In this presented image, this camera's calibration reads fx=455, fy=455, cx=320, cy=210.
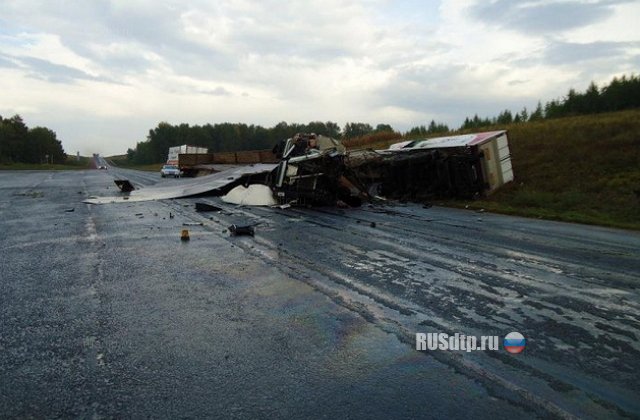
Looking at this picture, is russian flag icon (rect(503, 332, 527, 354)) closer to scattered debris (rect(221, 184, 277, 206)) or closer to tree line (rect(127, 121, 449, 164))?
scattered debris (rect(221, 184, 277, 206))

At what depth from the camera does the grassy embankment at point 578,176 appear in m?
13.2

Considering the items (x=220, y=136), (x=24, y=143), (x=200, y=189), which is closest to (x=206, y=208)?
(x=200, y=189)

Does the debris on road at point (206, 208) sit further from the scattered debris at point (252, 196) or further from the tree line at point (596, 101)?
the tree line at point (596, 101)

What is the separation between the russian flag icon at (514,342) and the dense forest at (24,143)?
113 meters

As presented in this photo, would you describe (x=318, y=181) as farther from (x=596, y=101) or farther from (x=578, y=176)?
(x=596, y=101)

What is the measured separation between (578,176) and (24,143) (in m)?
122

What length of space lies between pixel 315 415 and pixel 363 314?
1.77 metres

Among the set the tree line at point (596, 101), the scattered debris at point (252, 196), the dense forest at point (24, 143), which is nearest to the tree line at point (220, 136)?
the dense forest at point (24, 143)

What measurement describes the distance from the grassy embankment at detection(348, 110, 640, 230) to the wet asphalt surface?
209 inches

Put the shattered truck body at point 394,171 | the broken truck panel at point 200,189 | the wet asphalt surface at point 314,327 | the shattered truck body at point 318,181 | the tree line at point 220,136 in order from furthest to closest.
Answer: the tree line at point 220,136, the broken truck panel at point 200,189, the shattered truck body at point 394,171, the shattered truck body at point 318,181, the wet asphalt surface at point 314,327

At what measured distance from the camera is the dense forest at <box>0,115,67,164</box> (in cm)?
10162

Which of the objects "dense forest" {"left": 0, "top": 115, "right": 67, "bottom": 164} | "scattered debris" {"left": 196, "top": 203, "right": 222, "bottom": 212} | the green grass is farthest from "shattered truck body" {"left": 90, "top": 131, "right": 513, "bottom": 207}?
"dense forest" {"left": 0, "top": 115, "right": 67, "bottom": 164}

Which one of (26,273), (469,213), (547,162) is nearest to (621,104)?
(547,162)

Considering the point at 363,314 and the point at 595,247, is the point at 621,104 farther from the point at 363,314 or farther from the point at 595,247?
the point at 363,314
